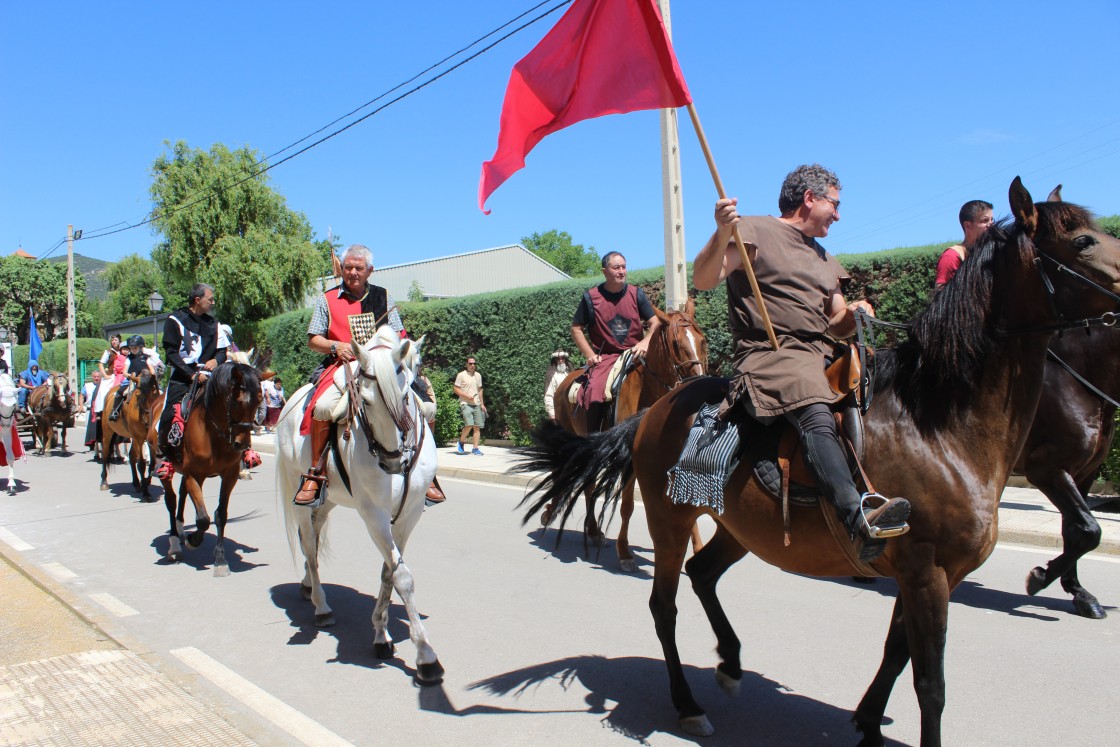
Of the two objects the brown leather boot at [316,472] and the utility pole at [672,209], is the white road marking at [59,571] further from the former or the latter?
the utility pole at [672,209]

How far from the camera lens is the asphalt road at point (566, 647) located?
4086mm

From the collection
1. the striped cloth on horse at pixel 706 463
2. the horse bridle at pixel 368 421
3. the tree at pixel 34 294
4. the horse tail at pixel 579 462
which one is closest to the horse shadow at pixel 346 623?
the horse bridle at pixel 368 421

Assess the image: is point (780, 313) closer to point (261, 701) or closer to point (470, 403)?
point (261, 701)

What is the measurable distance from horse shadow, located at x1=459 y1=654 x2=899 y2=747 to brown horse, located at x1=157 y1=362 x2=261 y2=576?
4.05 meters

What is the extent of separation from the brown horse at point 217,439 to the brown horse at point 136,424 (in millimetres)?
2317

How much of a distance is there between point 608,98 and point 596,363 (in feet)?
14.4

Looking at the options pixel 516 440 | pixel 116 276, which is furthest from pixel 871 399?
pixel 116 276

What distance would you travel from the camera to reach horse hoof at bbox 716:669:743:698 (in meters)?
4.35

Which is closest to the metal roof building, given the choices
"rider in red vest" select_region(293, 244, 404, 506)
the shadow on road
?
the shadow on road

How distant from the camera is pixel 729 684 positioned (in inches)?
172

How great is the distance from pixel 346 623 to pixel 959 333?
456 centimetres

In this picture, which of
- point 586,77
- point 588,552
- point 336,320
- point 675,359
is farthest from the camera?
point 588,552

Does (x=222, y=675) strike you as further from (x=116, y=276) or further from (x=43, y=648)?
(x=116, y=276)

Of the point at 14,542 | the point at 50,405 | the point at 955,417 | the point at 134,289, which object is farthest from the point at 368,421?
the point at 134,289
